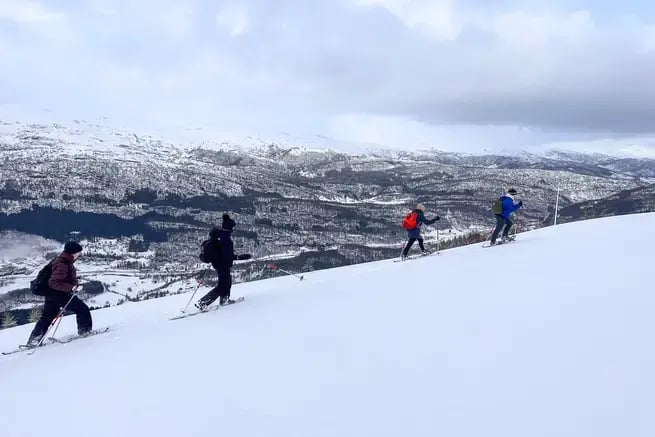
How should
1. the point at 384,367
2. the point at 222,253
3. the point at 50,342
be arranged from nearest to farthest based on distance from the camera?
the point at 384,367
the point at 50,342
the point at 222,253

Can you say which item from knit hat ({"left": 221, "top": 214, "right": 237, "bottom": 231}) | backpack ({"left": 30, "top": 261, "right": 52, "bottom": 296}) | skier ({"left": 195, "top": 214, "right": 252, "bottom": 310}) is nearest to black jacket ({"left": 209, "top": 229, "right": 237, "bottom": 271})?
skier ({"left": 195, "top": 214, "right": 252, "bottom": 310})


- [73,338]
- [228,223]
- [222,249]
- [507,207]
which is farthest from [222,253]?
[507,207]

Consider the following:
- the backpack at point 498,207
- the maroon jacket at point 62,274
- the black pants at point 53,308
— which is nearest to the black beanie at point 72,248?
the maroon jacket at point 62,274

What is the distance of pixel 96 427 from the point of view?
5008mm

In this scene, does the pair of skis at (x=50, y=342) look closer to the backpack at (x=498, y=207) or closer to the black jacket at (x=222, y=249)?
the black jacket at (x=222, y=249)

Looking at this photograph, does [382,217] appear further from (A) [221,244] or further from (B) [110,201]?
(A) [221,244]

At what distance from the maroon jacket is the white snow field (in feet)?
3.67

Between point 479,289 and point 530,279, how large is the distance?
1.17 m

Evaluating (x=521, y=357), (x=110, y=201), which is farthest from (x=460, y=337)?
(x=110, y=201)

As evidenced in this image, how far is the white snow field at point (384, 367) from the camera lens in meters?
4.34

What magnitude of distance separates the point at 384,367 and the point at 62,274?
6.69 metres

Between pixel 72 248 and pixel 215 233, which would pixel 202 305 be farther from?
pixel 72 248

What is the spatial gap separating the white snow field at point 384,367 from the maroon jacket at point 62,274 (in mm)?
1119

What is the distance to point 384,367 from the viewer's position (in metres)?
5.48
